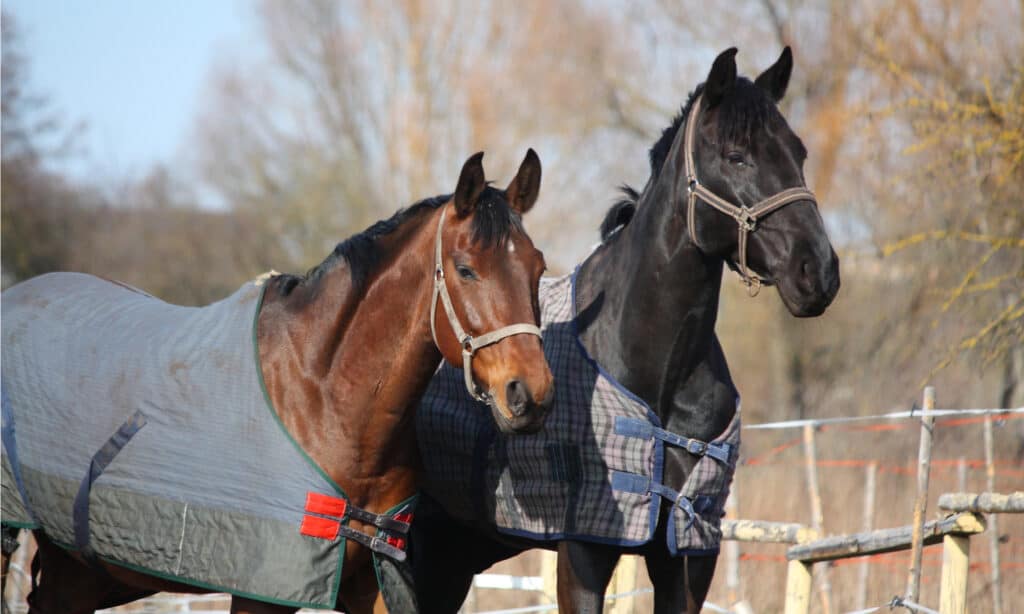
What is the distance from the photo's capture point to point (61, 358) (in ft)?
12.6

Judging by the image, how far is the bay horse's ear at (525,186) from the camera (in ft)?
Result: 11.1

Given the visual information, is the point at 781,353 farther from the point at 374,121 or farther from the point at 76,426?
the point at 76,426

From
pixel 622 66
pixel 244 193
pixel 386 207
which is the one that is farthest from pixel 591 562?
pixel 244 193

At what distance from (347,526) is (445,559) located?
3.94ft

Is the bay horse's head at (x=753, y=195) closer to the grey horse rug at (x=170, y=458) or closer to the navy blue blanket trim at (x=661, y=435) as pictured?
the navy blue blanket trim at (x=661, y=435)

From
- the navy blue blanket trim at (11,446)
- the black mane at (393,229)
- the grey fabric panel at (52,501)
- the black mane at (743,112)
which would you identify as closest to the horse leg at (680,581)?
the black mane at (393,229)

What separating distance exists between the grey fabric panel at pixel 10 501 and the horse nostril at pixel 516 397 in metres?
1.93

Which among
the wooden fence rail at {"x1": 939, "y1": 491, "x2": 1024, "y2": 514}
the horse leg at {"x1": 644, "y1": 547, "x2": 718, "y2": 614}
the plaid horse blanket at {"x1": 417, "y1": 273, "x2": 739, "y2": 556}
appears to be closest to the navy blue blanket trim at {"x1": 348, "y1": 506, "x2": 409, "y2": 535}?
the plaid horse blanket at {"x1": 417, "y1": 273, "x2": 739, "y2": 556}

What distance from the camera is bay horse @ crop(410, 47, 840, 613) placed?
3357mm

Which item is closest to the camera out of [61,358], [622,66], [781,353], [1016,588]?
[61,358]

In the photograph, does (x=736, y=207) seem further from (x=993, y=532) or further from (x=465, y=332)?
(x=993, y=532)

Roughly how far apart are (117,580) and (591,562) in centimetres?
168

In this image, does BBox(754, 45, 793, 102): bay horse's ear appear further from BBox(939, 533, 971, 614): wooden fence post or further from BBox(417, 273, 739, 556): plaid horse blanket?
BBox(939, 533, 971, 614): wooden fence post

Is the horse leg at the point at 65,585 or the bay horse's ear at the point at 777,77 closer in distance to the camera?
the bay horse's ear at the point at 777,77
